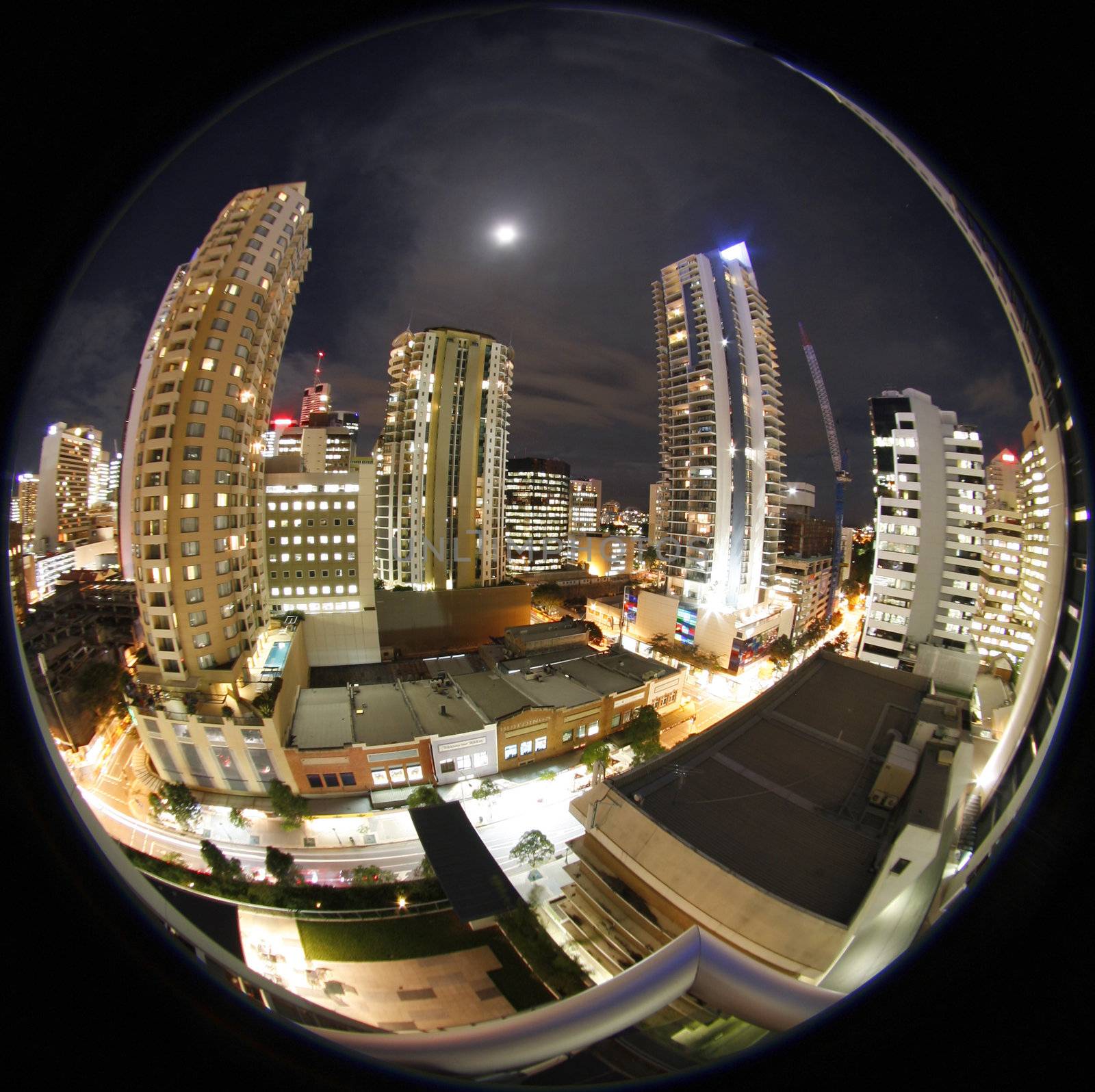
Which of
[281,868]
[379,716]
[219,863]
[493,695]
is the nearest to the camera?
[219,863]

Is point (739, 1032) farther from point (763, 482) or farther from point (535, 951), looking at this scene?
point (763, 482)

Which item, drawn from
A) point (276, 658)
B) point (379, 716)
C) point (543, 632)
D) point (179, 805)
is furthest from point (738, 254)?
point (179, 805)

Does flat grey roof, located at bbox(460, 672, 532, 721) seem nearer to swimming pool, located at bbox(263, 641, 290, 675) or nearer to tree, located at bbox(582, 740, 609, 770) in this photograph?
tree, located at bbox(582, 740, 609, 770)

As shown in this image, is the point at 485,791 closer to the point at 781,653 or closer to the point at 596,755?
the point at 596,755

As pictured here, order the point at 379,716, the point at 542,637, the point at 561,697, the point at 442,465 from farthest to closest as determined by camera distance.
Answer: the point at 442,465, the point at 542,637, the point at 561,697, the point at 379,716

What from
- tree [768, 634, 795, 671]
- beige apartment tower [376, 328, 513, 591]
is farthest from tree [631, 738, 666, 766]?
beige apartment tower [376, 328, 513, 591]

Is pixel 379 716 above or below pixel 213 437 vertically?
below
